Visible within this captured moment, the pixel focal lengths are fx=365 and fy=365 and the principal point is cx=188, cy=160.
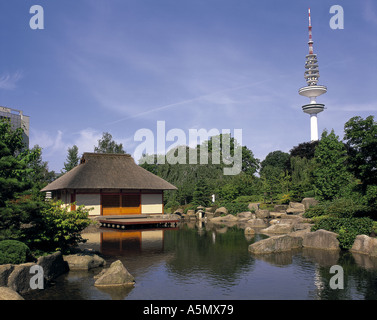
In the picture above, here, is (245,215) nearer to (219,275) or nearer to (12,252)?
(219,275)

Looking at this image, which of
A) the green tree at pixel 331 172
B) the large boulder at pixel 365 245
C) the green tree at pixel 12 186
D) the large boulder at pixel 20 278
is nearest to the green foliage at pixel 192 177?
the green tree at pixel 331 172

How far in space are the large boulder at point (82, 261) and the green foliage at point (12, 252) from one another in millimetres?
2824

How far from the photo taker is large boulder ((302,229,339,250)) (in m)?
19.7

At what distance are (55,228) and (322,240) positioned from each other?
13926 mm

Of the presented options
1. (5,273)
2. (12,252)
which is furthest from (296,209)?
(5,273)

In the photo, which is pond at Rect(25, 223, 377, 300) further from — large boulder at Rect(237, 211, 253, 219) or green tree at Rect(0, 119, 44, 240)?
large boulder at Rect(237, 211, 253, 219)

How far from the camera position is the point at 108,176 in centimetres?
3606

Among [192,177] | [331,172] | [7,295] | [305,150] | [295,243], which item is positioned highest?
[305,150]

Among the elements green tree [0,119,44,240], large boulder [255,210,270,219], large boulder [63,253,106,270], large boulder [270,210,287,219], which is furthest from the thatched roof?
green tree [0,119,44,240]

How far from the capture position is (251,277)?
13789 mm

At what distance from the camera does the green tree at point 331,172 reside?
3238 cm

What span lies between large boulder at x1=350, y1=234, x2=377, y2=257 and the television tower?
88.6 meters
